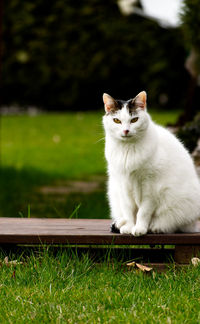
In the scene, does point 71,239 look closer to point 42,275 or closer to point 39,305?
point 42,275

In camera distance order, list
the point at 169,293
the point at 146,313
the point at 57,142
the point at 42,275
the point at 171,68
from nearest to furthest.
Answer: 1. the point at 146,313
2. the point at 169,293
3. the point at 42,275
4. the point at 57,142
5. the point at 171,68

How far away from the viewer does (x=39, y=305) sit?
281 cm

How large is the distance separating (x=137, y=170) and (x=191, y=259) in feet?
2.19

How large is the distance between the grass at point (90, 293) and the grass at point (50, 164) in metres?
0.81

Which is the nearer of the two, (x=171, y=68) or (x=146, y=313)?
(x=146, y=313)

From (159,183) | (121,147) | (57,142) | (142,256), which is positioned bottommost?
(57,142)

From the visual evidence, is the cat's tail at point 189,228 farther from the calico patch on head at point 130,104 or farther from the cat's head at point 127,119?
the calico patch on head at point 130,104

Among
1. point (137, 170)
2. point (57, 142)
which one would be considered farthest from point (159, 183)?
point (57, 142)

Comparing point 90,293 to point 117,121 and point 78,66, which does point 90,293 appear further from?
point 78,66

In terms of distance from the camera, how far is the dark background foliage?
1600cm

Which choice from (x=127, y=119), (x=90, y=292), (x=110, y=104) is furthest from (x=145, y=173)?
(x=90, y=292)

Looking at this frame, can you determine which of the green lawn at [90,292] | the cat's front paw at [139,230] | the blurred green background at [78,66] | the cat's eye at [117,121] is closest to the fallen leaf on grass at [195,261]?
the green lawn at [90,292]

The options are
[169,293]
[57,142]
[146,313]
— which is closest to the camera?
[146,313]

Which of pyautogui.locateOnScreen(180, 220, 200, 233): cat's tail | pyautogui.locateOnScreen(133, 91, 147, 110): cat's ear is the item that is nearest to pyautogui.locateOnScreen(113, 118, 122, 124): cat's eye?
pyautogui.locateOnScreen(133, 91, 147, 110): cat's ear
